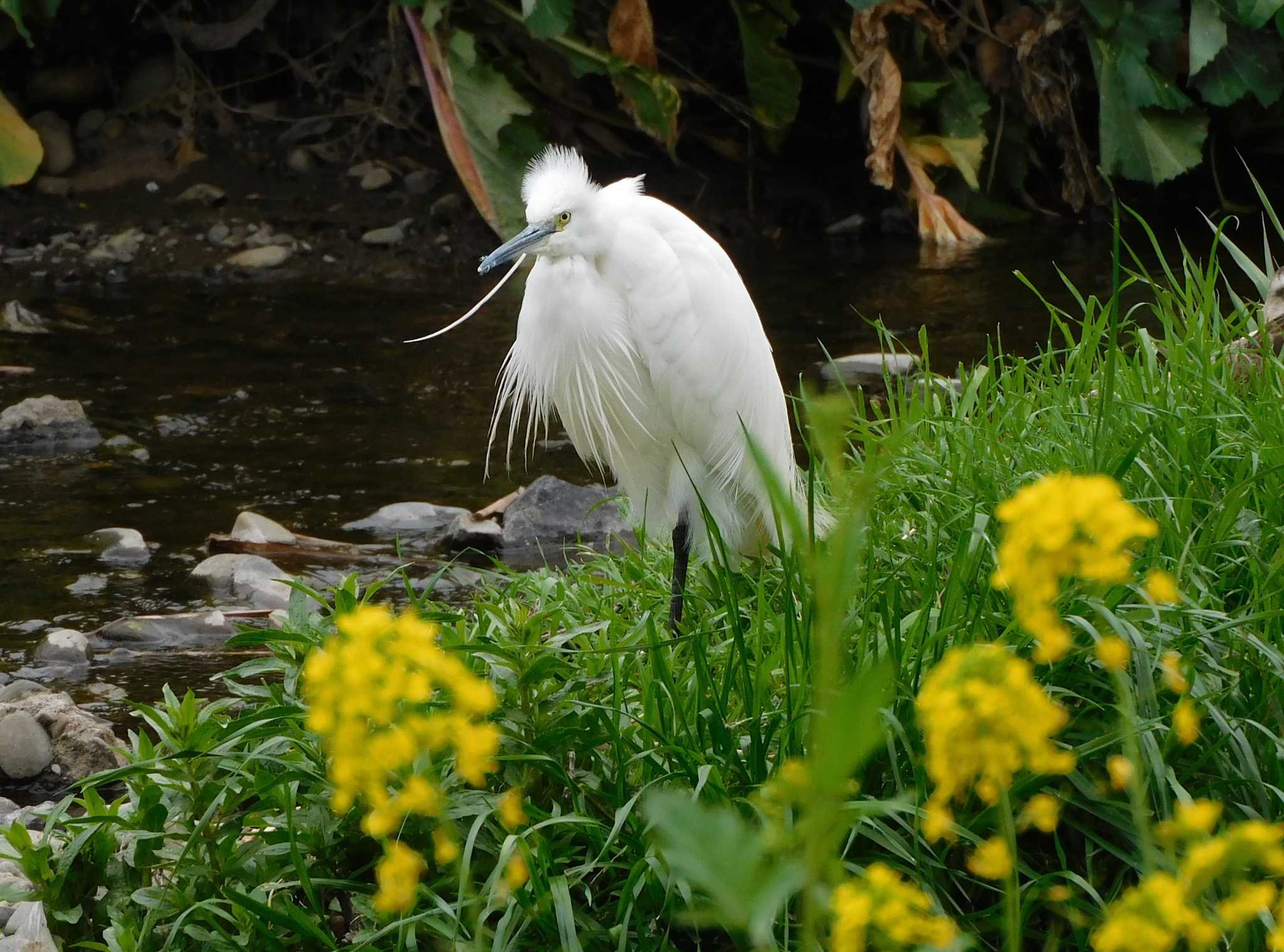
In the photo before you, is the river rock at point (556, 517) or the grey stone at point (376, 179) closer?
the river rock at point (556, 517)

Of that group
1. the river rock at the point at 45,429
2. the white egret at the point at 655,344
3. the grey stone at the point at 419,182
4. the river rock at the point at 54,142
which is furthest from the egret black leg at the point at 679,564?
the river rock at the point at 54,142

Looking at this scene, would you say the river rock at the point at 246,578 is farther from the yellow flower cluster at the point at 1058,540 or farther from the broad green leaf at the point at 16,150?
the broad green leaf at the point at 16,150

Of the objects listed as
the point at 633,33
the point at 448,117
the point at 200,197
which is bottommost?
the point at 200,197

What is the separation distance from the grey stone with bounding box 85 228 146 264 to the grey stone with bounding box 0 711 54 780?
16.0ft

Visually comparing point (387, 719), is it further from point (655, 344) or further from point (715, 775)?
point (655, 344)

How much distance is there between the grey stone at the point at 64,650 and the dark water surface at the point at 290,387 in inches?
2.1

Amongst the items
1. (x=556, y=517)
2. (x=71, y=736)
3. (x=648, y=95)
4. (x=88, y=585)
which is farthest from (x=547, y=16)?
(x=71, y=736)

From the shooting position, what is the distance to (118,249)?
7.47m

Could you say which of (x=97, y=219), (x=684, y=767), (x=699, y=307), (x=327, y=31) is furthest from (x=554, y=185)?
(x=327, y=31)

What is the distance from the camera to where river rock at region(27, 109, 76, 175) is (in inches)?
321

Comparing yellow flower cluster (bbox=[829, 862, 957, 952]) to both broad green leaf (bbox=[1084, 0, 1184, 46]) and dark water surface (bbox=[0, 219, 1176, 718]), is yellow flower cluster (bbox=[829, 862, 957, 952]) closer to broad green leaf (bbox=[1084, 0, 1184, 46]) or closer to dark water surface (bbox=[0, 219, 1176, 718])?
dark water surface (bbox=[0, 219, 1176, 718])

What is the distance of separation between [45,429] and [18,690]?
2.12 metres

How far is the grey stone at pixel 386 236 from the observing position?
25.3 feet

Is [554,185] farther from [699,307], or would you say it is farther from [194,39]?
[194,39]
